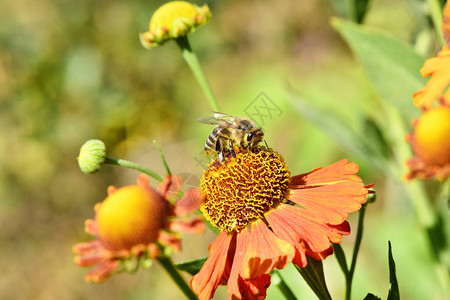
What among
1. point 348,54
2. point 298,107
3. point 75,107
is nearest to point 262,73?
point 348,54

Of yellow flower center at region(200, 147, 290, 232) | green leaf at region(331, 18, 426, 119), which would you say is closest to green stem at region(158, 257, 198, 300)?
yellow flower center at region(200, 147, 290, 232)

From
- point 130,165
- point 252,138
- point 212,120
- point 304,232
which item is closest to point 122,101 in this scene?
point 212,120

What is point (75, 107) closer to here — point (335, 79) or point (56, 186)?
point (56, 186)

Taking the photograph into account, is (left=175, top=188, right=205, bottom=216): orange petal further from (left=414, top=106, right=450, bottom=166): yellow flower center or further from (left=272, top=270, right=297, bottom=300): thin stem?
(left=414, top=106, right=450, bottom=166): yellow flower center

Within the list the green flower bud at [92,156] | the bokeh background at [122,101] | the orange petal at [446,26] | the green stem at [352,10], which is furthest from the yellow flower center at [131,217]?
the bokeh background at [122,101]

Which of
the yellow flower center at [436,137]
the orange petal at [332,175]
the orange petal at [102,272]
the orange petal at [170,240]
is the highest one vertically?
the orange petal at [102,272]

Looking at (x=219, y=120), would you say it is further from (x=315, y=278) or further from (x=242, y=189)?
(x=315, y=278)

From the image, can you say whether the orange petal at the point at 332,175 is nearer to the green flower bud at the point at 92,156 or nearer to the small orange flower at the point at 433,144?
the small orange flower at the point at 433,144
